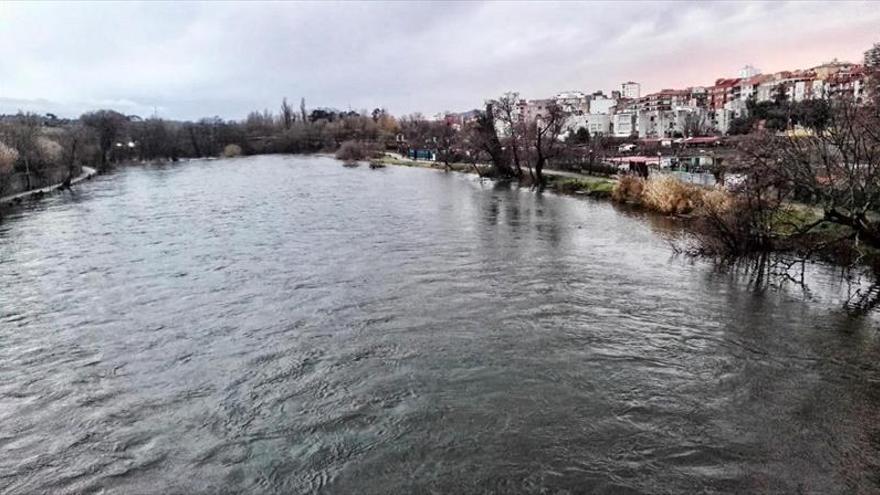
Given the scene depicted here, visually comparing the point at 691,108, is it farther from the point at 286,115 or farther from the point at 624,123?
the point at 286,115

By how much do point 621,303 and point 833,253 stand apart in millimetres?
9155

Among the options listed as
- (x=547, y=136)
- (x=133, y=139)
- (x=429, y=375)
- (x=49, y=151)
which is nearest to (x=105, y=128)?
(x=133, y=139)

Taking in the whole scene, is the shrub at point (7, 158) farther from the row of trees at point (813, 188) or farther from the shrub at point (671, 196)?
the row of trees at point (813, 188)

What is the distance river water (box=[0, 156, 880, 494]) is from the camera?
7.76 meters

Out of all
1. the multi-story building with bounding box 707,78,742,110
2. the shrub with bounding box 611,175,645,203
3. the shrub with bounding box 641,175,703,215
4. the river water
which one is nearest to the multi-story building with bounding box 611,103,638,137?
the multi-story building with bounding box 707,78,742,110

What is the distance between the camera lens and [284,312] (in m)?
14.4

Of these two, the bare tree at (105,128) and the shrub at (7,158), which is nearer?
the shrub at (7,158)

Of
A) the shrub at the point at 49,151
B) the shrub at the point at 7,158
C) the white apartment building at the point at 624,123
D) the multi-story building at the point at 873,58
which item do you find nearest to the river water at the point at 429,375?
the multi-story building at the point at 873,58

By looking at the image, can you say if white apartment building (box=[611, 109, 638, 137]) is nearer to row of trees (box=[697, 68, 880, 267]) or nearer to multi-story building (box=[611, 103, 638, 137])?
multi-story building (box=[611, 103, 638, 137])

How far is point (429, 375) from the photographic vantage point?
10.5 m

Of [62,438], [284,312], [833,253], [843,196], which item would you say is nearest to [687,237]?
[833,253]

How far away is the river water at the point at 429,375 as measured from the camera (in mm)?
7762

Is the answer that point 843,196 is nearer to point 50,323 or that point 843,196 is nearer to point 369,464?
point 369,464

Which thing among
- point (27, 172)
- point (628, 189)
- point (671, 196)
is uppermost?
point (27, 172)
